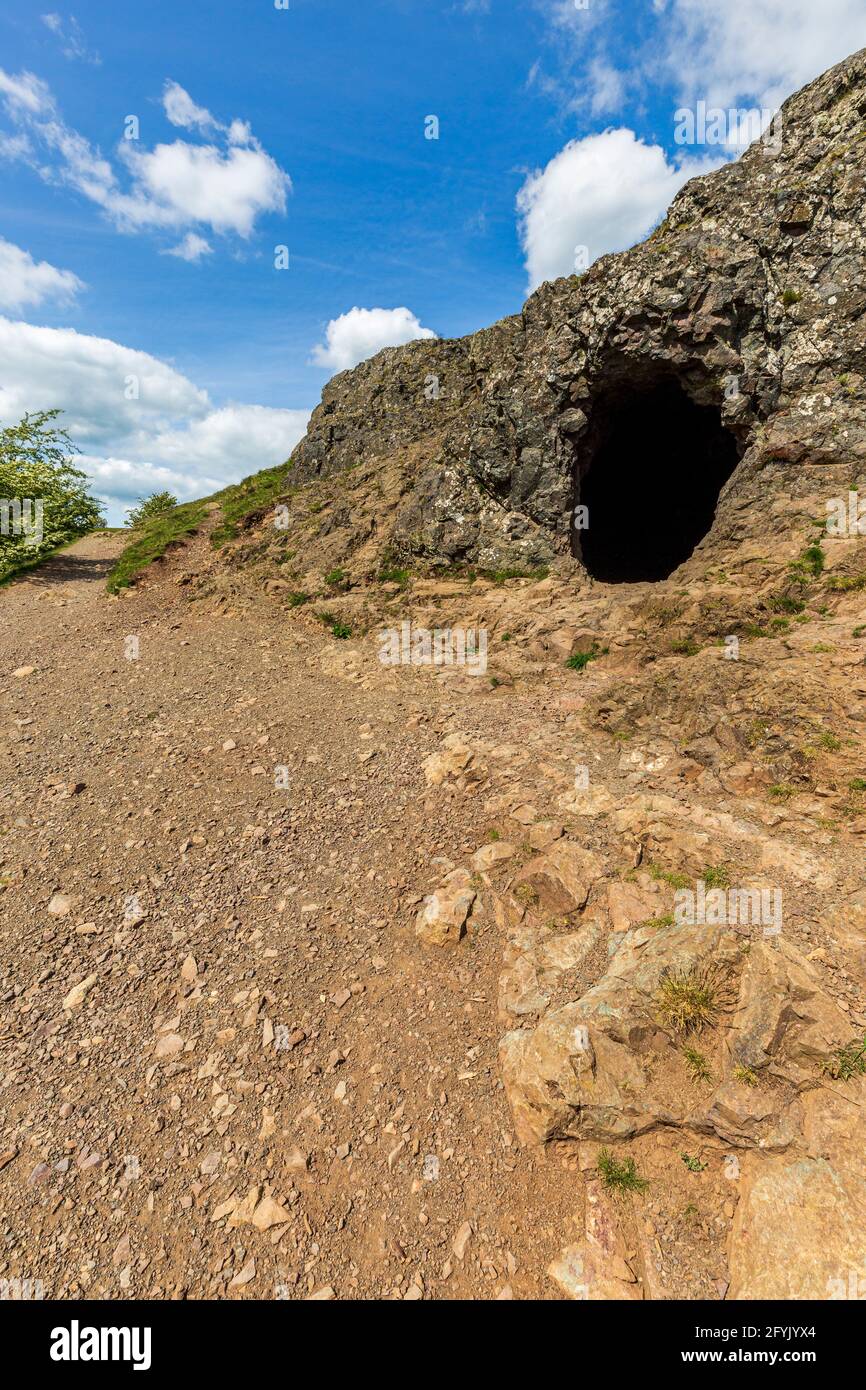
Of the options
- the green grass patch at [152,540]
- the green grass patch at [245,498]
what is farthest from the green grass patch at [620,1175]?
the green grass patch at [245,498]

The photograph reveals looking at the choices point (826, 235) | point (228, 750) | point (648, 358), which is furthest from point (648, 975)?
point (826, 235)

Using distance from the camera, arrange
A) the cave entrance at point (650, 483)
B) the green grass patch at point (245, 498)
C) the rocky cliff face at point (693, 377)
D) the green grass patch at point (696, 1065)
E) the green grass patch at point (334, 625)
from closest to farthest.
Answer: the green grass patch at point (696, 1065), the rocky cliff face at point (693, 377), the green grass patch at point (334, 625), the cave entrance at point (650, 483), the green grass patch at point (245, 498)

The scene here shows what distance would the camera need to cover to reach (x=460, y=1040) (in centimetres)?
823

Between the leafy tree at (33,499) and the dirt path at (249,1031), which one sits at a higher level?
the leafy tree at (33,499)

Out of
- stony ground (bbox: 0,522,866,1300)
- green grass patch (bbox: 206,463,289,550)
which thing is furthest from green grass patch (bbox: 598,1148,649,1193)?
green grass patch (bbox: 206,463,289,550)

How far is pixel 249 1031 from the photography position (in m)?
8.54

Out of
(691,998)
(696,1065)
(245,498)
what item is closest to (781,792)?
(691,998)

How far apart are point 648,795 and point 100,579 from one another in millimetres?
29242

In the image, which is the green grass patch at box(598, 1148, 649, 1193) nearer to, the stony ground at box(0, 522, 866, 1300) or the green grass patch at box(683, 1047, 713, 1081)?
the stony ground at box(0, 522, 866, 1300)

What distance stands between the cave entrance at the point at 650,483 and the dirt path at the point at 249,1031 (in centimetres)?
1514

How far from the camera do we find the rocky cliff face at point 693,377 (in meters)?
17.6

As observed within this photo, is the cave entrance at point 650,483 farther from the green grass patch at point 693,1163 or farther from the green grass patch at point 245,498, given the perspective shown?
the green grass patch at point 693,1163

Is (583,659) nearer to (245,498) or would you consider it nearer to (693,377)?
(693,377)

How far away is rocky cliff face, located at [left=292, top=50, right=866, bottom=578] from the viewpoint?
1756cm
